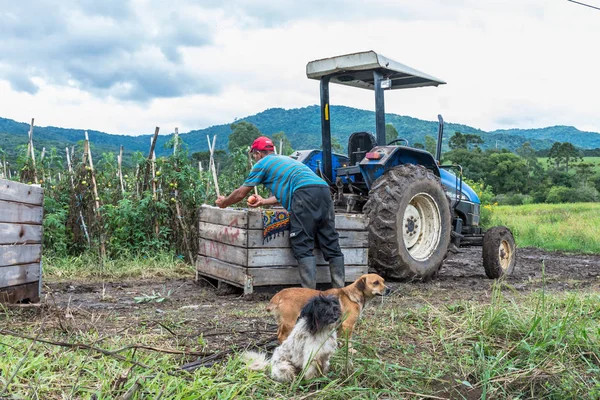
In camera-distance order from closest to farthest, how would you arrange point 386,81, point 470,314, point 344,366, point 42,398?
point 42,398 < point 344,366 < point 470,314 < point 386,81

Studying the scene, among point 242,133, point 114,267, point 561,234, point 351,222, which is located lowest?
point 561,234

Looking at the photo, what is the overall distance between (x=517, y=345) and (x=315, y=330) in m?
1.38

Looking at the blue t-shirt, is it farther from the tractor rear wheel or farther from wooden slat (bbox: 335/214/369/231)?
the tractor rear wheel

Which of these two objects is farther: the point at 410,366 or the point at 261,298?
the point at 261,298

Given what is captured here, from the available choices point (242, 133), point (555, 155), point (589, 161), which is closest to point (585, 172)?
point (555, 155)

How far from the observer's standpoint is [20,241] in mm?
4750

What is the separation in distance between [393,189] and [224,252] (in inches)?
81.0

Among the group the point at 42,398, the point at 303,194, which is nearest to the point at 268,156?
the point at 303,194

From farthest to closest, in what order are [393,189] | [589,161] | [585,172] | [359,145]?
[589,161] → [585,172] → [359,145] → [393,189]

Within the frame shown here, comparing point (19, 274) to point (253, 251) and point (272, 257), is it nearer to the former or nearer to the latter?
point (253, 251)

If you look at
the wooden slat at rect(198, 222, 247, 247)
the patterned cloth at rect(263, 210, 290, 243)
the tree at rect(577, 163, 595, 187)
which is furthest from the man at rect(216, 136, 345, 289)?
the tree at rect(577, 163, 595, 187)

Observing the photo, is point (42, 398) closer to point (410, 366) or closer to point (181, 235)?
point (410, 366)

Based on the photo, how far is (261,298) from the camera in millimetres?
5484

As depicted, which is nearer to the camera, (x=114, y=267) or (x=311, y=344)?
(x=311, y=344)
